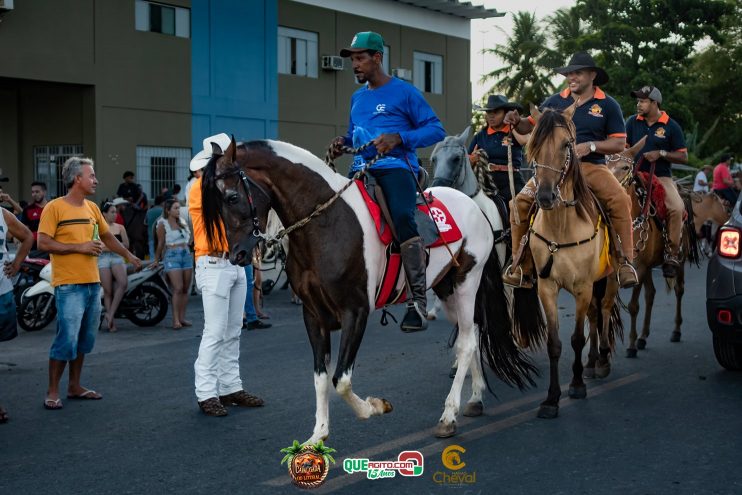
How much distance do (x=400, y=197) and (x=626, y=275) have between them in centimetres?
296

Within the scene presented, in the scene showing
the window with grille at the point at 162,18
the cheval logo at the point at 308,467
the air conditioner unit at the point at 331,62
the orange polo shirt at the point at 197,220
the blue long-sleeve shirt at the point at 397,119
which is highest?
the window with grille at the point at 162,18

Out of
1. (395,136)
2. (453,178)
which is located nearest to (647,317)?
(453,178)

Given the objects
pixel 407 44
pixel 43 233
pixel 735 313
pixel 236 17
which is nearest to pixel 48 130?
pixel 236 17

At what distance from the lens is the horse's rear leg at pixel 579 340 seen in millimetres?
7523

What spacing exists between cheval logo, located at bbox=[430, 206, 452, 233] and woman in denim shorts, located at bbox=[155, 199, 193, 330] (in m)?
6.75

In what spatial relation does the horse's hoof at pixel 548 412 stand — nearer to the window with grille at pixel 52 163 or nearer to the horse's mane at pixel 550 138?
the horse's mane at pixel 550 138

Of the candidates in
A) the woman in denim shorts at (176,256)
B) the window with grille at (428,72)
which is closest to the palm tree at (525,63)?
the window with grille at (428,72)

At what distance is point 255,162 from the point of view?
5773mm

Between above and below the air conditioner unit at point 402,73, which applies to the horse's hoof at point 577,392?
below

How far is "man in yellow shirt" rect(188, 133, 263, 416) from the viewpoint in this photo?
7.24 meters

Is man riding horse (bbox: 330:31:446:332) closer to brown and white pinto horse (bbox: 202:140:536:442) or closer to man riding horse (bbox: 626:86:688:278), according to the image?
brown and white pinto horse (bbox: 202:140:536:442)

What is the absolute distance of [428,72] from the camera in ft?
106

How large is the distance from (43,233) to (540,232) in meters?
4.27

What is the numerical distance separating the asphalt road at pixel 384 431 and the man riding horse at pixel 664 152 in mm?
1250
